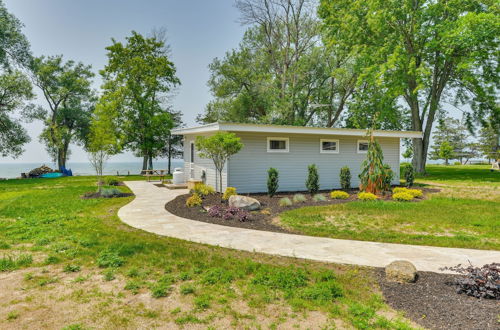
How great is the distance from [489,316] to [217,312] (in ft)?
8.07

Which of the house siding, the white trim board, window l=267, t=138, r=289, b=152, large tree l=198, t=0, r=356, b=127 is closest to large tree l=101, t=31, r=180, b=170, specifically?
large tree l=198, t=0, r=356, b=127

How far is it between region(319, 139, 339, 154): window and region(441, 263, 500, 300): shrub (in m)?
9.82

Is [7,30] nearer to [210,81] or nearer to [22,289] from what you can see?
[210,81]

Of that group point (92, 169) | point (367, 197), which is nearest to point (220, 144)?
point (367, 197)

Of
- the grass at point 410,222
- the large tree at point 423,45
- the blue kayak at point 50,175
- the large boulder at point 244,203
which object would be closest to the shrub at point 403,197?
the grass at point 410,222

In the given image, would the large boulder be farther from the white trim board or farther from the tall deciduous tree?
the white trim board

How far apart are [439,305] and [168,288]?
109 inches

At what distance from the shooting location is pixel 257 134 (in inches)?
461

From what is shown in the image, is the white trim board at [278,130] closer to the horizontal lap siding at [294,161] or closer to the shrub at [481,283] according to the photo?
the horizontal lap siding at [294,161]

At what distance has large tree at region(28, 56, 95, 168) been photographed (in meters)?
25.5

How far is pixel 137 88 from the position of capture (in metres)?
23.9

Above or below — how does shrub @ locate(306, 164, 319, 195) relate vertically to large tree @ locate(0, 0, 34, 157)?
below

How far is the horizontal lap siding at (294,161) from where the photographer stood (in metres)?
11.6

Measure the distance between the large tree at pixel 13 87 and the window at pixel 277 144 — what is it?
67.3ft
